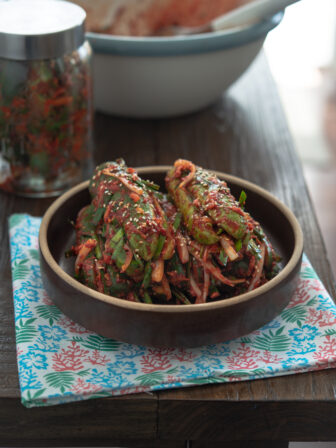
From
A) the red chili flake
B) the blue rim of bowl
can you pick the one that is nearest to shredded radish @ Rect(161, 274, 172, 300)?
the red chili flake

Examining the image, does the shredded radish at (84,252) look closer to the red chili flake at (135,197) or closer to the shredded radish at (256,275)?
the red chili flake at (135,197)

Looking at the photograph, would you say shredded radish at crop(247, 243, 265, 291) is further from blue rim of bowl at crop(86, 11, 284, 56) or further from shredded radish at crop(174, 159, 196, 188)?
blue rim of bowl at crop(86, 11, 284, 56)

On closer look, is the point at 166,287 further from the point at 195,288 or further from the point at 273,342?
the point at 273,342

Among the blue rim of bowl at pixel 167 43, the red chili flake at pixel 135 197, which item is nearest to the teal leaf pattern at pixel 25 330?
the red chili flake at pixel 135 197

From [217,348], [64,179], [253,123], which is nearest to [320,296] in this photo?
[217,348]

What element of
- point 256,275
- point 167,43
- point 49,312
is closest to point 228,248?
point 256,275

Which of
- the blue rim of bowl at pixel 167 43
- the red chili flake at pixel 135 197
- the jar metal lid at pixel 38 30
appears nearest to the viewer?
the red chili flake at pixel 135 197

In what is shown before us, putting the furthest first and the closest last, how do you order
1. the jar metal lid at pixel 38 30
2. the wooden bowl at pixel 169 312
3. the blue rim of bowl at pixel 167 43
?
1. the blue rim of bowl at pixel 167 43
2. the jar metal lid at pixel 38 30
3. the wooden bowl at pixel 169 312
